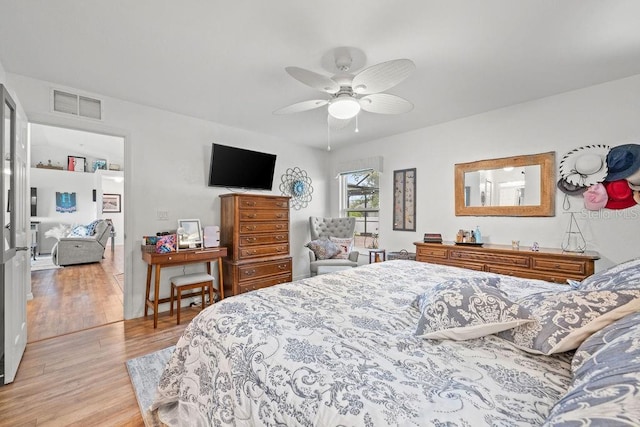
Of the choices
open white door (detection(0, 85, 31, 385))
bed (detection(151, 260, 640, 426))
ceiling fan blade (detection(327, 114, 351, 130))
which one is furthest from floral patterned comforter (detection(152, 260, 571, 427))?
ceiling fan blade (detection(327, 114, 351, 130))

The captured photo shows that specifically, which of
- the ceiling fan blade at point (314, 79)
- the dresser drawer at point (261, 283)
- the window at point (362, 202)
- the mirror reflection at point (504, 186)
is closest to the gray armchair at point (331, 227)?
the window at point (362, 202)

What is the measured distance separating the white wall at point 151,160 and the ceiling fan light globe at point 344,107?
7.50ft

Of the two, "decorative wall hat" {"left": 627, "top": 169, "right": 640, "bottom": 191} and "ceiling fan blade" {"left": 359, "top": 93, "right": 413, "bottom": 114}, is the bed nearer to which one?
"ceiling fan blade" {"left": 359, "top": 93, "right": 413, "bottom": 114}

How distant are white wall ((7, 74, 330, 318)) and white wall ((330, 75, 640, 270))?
102 inches

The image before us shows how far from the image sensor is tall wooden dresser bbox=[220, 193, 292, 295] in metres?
3.62

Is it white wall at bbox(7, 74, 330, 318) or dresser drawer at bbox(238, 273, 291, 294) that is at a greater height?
white wall at bbox(7, 74, 330, 318)

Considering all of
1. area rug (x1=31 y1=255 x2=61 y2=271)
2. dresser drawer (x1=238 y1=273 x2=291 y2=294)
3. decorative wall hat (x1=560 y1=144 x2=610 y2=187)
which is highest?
decorative wall hat (x1=560 y1=144 x2=610 y2=187)

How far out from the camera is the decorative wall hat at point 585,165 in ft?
8.82

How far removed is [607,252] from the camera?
2676mm

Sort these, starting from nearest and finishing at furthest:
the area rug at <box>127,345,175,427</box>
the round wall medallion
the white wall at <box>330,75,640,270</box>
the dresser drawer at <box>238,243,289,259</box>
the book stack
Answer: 1. the area rug at <box>127,345,175,427</box>
2. the white wall at <box>330,75,640,270</box>
3. the book stack
4. the dresser drawer at <box>238,243,289,259</box>
5. the round wall medallion

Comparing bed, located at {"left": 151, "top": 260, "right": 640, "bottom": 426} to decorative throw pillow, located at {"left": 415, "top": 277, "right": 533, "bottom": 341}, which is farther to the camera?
decorative throw pillow, located at {"left": 415, "top": 277, "right": 533, "bottom": 341}

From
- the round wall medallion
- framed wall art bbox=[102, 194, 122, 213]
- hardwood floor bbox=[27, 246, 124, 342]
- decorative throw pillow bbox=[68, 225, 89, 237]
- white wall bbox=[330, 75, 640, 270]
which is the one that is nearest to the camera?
white wall bbox=[330, 75, 640, 270]

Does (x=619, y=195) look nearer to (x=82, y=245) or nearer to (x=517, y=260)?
(x=517, y=260)

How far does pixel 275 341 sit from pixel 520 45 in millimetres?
2598
